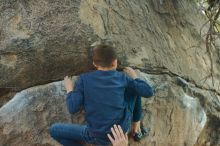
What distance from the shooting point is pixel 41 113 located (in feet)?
15.7

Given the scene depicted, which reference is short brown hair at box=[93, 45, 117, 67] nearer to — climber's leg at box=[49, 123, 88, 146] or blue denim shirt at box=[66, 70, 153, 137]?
blue denim shirt at box=[66, 70, 153, 137]

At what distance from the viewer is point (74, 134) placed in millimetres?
4434

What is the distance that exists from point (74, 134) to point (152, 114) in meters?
0.95

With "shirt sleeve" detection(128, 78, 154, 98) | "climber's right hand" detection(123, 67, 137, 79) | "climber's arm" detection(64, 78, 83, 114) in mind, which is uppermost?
"climber's right hand" detection(123, 67, 137, 79)

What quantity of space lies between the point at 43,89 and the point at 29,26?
64 centimetres

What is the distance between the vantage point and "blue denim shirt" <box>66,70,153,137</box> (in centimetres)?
425

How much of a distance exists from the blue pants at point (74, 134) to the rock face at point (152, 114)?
0.28 m

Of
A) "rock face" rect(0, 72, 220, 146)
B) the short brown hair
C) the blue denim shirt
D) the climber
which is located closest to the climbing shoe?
"rock face" rect(0, 72, 220, 146)

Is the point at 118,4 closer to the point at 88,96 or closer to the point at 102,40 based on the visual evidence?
the point at 102,40

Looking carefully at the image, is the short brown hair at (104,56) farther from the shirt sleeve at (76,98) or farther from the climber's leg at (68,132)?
the climber's leg at (68,132)

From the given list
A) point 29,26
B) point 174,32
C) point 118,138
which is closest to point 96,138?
point 118,138

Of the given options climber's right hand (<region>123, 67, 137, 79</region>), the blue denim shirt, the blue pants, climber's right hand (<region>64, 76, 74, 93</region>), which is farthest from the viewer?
climber's right hand (<region>123, 67, 137, 79</region>)

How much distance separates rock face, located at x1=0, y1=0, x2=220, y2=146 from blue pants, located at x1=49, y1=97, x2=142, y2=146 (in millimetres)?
289

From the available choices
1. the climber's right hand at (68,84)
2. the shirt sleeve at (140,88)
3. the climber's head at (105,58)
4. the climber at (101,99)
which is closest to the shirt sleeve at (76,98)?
the climber at (101,99)
